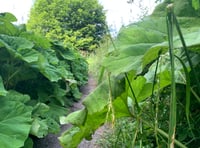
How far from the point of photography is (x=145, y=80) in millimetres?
857

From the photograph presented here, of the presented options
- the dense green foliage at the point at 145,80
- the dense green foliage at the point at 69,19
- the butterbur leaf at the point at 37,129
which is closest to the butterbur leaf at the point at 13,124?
Answer: the butterbur leaf at the point at 37,129

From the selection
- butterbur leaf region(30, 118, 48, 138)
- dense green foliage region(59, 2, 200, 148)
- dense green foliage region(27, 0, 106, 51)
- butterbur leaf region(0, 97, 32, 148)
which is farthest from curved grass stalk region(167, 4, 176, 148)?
dense green foliage region(27, 0, 106, 51)

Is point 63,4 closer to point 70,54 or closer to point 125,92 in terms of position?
point 70,54

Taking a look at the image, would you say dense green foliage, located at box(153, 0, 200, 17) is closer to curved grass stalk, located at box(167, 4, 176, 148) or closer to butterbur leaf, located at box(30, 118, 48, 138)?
curved grass stalk, located at box(167, 4, 176, 148)

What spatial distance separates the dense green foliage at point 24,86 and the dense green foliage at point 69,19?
1086 cm

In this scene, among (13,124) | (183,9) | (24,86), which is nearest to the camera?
(183,9)

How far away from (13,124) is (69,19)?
14.3 meters

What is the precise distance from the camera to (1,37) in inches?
122

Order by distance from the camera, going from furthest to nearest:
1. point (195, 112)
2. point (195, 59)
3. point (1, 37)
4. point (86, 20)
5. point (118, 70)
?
point (86, 20)
point (1, 37)
point (195, 112)
point (195, 59)
point (118, 70)

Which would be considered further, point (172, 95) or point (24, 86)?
point (24, 86)

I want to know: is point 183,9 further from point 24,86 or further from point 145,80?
point 24,86

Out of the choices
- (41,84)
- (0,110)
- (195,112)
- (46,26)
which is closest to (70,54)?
(41,84)

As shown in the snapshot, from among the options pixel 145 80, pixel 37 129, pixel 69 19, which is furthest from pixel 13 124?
pixel 69 19

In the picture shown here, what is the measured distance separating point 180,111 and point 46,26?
47.9ft
